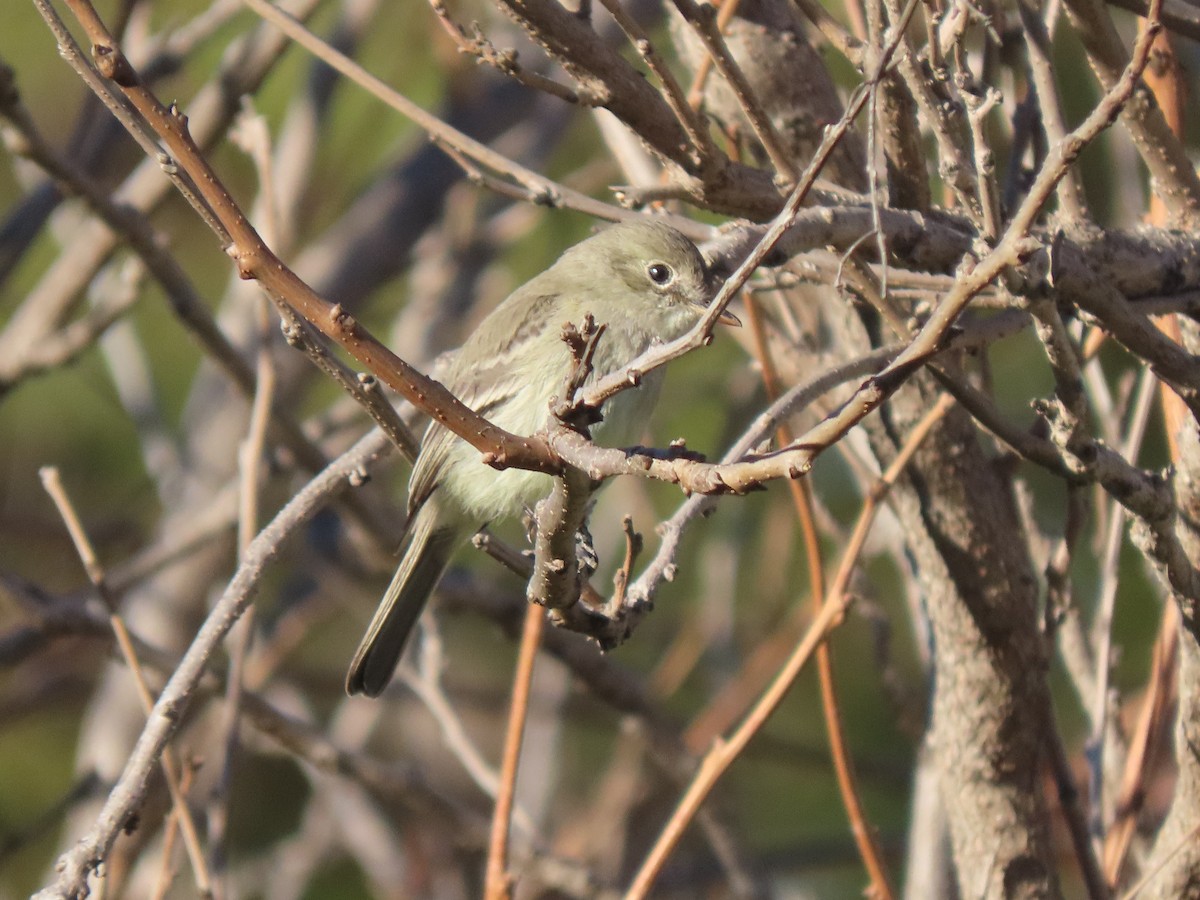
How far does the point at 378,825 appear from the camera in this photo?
545cm

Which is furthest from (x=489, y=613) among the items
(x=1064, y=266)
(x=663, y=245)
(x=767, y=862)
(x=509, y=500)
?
(x=1064, y=266)

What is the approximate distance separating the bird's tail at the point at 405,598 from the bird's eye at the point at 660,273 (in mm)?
802

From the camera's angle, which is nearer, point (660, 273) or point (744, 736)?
point (744, 736)

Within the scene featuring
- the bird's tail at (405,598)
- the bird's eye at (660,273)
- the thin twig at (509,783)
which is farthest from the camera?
the bird's eye at (660,273)

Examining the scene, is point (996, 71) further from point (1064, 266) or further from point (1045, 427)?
point (1064, 266)

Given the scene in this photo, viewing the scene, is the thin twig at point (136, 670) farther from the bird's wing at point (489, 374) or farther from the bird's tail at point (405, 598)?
the bird's wing at point (489, 374)

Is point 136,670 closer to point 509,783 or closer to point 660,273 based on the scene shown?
point 509,783

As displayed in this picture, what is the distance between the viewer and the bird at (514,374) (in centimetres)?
344

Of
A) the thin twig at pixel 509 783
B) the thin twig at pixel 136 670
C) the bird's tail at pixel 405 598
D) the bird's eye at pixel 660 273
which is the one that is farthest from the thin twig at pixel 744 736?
the bird's eye at pixel 660 273

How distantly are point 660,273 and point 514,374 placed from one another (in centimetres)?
45

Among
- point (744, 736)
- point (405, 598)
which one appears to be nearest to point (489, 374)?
point (405, 598)

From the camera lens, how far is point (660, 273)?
3611mm

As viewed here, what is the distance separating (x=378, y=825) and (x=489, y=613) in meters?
1.75

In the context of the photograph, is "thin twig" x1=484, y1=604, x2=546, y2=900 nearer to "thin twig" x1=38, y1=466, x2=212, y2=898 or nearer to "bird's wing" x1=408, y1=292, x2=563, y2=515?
"thin twig" x1=38, y1=466, x2=212, y2=898
